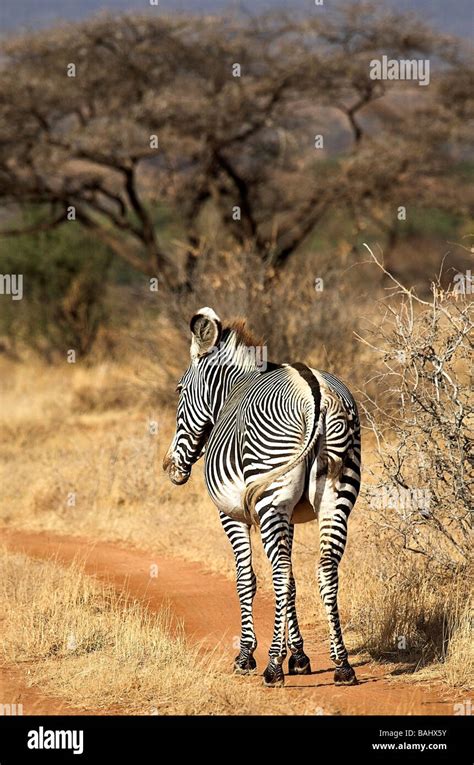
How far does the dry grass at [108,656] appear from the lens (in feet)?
17.9

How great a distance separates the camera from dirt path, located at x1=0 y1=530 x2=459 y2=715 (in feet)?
18.0

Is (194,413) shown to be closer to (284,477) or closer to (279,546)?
(284,477)

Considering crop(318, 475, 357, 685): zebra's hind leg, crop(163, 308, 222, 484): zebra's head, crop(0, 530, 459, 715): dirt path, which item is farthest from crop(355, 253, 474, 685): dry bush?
crop(163, 308, 222, 484): zebra's head

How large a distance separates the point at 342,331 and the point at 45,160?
7054 mm

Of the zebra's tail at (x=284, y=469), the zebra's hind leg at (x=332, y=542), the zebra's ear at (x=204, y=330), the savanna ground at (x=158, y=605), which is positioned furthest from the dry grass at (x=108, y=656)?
the zebra's ear at (x=204, y=330)

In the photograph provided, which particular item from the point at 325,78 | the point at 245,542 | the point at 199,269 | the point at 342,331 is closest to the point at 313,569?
the point at 245,542

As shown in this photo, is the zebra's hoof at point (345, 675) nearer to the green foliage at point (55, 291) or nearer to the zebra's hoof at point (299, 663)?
the zebra's hoof at point (299, 663)

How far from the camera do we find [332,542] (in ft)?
18.1

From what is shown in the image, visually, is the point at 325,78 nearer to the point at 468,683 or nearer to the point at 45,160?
the point at 45,160

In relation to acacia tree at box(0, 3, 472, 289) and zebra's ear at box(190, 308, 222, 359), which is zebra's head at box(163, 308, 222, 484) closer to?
zebra's ear at box(190, 308, 222, 359)

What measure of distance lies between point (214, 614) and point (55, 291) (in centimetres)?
1398

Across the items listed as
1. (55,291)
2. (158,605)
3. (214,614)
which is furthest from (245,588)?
(55,291)

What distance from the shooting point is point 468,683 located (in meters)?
5.79
